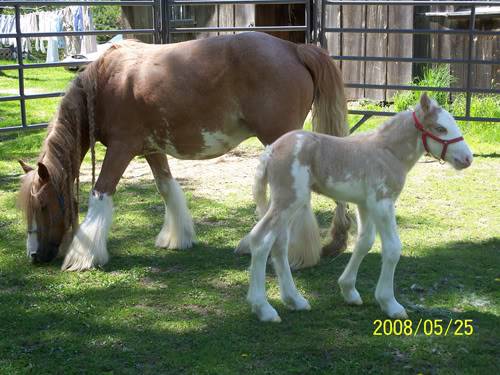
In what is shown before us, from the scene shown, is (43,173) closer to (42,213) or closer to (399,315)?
(42,213)

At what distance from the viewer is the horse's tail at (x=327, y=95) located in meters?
5.09

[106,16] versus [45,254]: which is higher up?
[106,16]

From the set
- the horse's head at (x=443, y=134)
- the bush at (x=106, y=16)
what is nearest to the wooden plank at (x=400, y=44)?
the horse's head at (x=443, y=134)

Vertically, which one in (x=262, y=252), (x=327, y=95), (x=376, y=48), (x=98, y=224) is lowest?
(x=98, y=224)

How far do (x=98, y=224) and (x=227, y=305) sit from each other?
1.33 metres

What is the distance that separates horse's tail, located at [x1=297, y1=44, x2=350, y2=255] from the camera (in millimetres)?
5090

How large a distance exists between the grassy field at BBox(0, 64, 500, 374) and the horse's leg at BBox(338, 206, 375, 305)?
0.30 feet

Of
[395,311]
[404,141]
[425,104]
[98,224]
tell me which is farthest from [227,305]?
[425,104]

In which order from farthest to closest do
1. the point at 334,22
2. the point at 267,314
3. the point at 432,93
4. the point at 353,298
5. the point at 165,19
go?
the point at 334,22 → the point at 432,93 → the point at 165,19 → the point at 353,298 → the point at 267,314

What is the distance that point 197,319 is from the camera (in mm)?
4180

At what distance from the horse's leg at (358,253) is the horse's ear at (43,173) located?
2275 millimetres

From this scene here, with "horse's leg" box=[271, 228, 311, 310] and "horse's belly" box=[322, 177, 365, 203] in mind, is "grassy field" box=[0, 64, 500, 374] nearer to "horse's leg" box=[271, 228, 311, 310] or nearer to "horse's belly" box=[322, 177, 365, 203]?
"horse's leg" box=[271, 228, 311, 310]

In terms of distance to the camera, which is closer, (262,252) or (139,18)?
(262,252)

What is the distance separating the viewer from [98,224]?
5.15m
